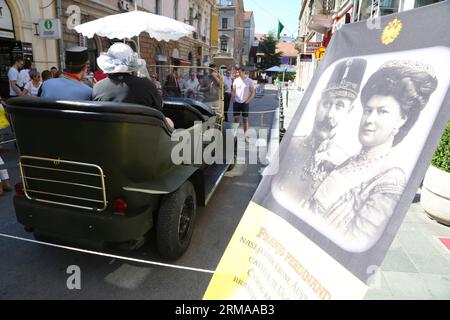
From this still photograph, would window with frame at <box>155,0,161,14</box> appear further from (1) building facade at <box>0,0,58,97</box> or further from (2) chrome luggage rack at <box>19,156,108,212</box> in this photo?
(2) chrome luggage rack at <box>19,156,108,212</box>

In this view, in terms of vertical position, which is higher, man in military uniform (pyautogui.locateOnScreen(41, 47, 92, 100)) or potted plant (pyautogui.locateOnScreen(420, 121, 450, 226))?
man in military uniform (pyautogui.locateOnScreen(41, 47, 92, 100))

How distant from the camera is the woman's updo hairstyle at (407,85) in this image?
1129 mm

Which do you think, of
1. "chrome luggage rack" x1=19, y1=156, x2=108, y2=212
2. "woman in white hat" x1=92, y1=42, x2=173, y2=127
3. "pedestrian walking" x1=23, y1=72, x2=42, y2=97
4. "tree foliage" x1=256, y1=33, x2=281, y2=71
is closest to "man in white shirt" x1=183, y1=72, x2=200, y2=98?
"woman in white hat" x1=92, y1=42, x2=173, y2=127

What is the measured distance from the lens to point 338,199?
1.31 meters

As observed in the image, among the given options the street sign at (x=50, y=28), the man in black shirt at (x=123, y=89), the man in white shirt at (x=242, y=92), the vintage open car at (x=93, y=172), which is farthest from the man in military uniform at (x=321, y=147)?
the street sign at (x=50, y=28)

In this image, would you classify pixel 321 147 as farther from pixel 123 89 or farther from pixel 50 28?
pixel 50 28

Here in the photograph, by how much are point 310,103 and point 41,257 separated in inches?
110

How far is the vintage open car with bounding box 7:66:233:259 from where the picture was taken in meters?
2.23

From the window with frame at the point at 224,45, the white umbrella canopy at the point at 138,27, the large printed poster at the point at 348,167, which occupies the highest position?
the window with frame at the point at 224,45

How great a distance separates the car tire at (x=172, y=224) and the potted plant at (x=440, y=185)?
2.82 metres

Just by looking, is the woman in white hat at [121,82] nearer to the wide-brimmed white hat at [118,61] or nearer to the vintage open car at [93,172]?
the wide-brimmed white hat at [118,61]

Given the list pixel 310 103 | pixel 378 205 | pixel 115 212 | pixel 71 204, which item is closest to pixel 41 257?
pixel 71 204

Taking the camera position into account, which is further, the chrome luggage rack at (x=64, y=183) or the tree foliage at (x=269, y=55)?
the tree foliage at (x=269, y=55)

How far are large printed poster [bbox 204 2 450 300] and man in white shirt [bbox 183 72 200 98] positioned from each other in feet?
11.0
